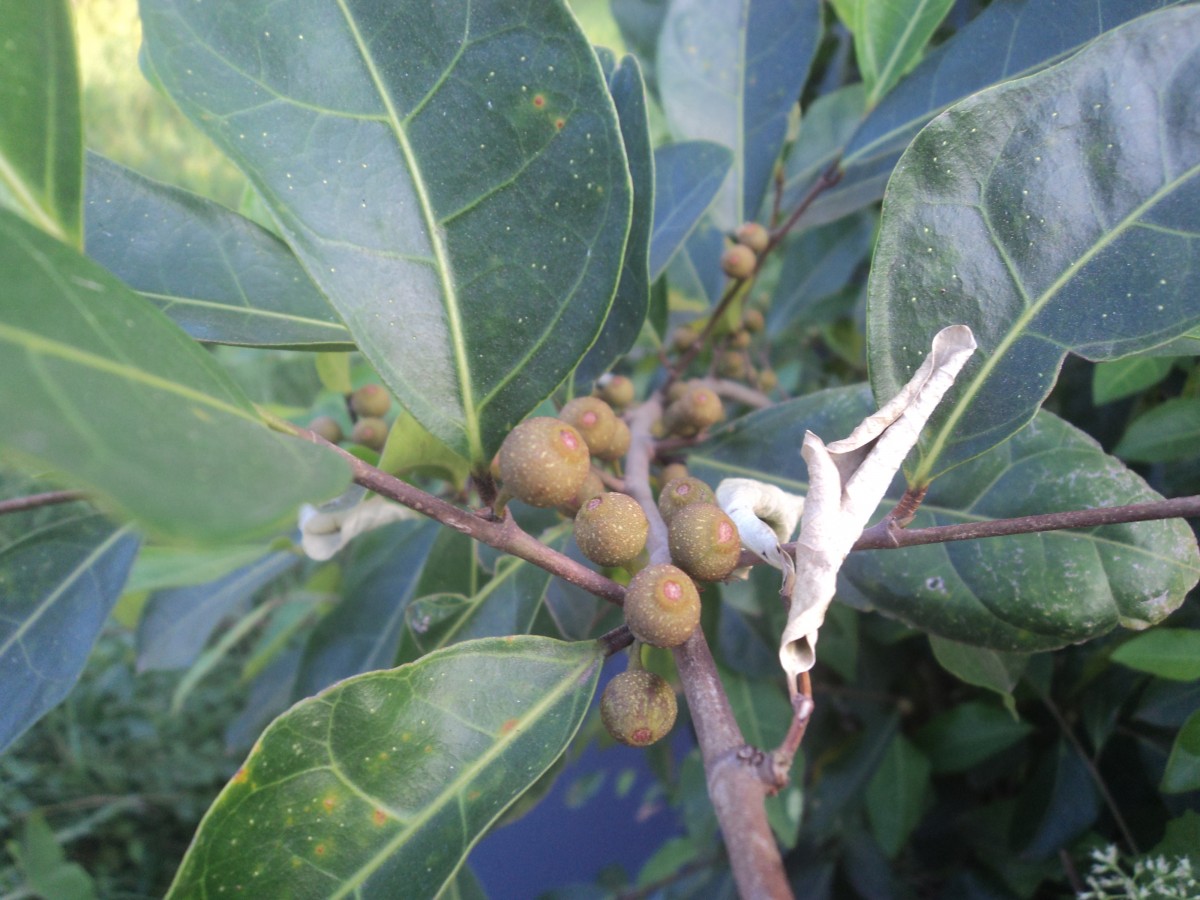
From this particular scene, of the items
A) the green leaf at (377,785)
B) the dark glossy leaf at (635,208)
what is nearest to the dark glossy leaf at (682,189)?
the dark glossy leaf at (635,208)

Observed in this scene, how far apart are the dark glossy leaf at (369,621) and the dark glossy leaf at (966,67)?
0.87 metres

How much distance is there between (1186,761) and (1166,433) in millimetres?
408

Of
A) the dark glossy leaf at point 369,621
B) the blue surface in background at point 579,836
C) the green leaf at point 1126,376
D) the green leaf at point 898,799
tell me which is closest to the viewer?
the green leaf at point 1126,376

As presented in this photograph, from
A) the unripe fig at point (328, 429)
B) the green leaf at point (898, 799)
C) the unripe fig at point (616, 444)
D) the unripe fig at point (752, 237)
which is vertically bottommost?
the green leaf at point (898, 799)

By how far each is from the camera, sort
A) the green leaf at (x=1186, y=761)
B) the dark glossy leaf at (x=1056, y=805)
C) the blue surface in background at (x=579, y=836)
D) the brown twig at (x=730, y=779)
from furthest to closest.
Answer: the blue surface in background at (x=579, y=836)
the dark glossy leaf at (x=1056, y=805)
the green leaf at (x=1186, y=761)
the brown twig at (x=730, y=779)

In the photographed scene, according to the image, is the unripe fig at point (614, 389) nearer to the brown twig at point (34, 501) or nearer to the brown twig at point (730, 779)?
the brown twig at point (730, 779)

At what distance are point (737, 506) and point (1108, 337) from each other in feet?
1.08

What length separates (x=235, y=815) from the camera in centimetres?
64

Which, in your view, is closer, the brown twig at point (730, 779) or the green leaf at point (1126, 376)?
the brown twig at point (730, 779)

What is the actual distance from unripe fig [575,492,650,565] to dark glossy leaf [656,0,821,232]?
2.90 feet

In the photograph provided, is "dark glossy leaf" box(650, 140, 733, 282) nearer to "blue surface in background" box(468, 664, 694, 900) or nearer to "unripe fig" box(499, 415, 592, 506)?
"unripe fig" box(499, 415, 592, 506)

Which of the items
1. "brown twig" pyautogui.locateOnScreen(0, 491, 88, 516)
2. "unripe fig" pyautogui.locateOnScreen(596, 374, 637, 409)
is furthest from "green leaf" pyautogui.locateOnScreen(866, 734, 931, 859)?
"brown twig" pyautogui.locateOnScreen(0, 491, 88, 516)

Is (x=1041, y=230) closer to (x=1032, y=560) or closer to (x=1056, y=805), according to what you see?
(x=1032, y=560)

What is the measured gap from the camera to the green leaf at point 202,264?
2.97ft
